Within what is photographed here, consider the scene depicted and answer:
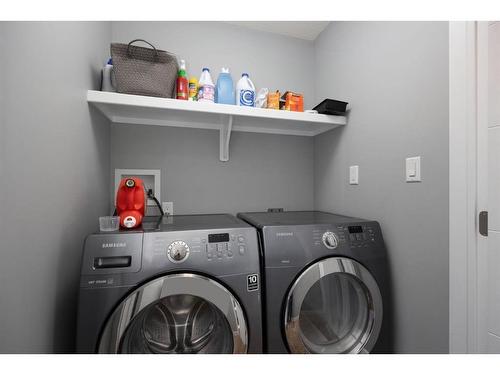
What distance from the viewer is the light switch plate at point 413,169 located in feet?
3.56

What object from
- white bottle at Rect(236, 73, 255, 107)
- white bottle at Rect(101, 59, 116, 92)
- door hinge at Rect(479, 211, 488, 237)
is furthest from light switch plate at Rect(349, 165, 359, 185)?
white bottle at Rect(101, 59, 116, 92)

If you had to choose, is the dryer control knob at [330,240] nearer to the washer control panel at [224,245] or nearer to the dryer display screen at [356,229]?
the dryer display screen at [356,229]

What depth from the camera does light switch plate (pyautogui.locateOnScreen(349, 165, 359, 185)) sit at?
1472 mm

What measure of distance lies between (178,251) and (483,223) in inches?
46.8

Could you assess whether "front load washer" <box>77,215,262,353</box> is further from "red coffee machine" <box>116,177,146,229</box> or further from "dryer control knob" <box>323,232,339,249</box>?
"dryer control knob" <box>323,232,339,249</box>

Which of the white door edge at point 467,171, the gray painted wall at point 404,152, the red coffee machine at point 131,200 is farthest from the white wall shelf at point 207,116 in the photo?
the white door edge at point 467,171

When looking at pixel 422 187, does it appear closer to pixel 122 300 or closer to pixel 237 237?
pixel 237 237

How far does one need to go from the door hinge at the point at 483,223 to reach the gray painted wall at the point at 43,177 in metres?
1.52

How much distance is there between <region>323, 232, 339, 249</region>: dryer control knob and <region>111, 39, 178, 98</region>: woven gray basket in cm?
115

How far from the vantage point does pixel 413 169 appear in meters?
1.11

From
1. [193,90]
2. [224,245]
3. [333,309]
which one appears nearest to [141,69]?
[193,90]

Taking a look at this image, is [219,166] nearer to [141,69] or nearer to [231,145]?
[231,145]

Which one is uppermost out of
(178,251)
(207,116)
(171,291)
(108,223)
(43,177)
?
(207,116)

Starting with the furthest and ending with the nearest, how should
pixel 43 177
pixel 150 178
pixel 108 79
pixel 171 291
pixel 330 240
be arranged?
pixel 150 178 → pixel 108 79 → pixel 330 240 → pixel 171 291 → pixel 43 177
